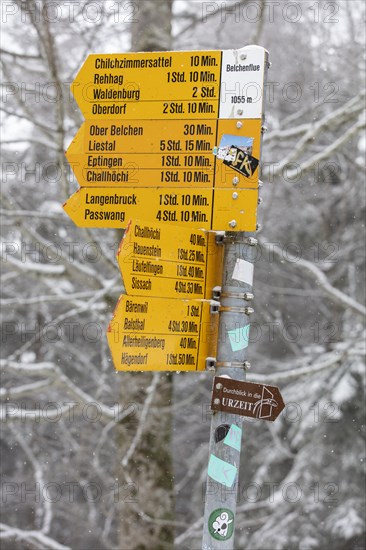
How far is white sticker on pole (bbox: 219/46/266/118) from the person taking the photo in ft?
9.88

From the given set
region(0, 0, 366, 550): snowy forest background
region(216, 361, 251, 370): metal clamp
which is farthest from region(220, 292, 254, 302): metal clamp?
region(0, 0, 366, 550): snowy forest background

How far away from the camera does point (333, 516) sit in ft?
41.8

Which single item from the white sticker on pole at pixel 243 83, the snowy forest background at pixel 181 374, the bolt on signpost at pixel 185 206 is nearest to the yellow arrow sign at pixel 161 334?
the bolt on signpost at pixel 185 206

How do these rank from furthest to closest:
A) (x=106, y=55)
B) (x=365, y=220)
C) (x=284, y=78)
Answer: (x=365, y=220)
(x=284, y=78)
(x=106, y=55)

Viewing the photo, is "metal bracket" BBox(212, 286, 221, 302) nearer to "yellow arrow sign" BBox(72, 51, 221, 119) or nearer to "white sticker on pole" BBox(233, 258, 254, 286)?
"white sticker on pole" BBox(233, 258, 254, 286)

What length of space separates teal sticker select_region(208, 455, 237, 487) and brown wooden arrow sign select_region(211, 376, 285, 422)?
0.59 ft

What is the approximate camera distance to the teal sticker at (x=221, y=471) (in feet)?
9.41

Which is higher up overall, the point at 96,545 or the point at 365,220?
the point at 365,220

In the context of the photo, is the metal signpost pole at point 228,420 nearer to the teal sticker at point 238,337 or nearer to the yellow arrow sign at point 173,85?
the teal sticker at point 238,337

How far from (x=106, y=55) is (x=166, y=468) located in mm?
4795

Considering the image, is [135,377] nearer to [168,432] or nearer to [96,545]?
[168,432]

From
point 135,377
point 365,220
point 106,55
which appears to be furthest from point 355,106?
point 365,220

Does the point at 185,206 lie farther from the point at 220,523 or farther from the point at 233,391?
the point at 220,523

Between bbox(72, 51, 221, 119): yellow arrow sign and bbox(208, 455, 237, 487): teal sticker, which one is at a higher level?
bbox(72, 51, 221, 119): yellow arrow sign
